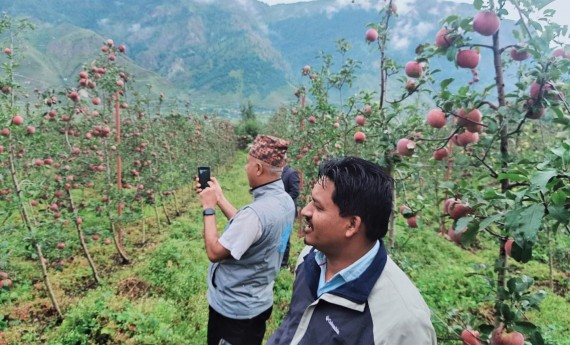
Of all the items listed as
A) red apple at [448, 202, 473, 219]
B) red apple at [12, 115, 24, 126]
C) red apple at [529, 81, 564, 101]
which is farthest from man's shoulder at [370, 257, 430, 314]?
red apple at [12, 115, 24, 126]

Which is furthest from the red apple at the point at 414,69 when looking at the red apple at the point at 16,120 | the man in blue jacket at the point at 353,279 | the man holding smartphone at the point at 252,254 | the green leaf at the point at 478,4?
the red apple at the point at 16,120

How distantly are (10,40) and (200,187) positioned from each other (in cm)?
322

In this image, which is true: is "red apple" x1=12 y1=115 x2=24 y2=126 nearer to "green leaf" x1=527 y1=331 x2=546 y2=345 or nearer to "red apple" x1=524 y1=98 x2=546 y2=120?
"red apple" x1=524 y1=98 x2=546 y2=120

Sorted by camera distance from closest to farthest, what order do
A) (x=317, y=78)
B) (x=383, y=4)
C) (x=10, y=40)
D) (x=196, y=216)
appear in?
(x=383, y=4), (x=10, y=40), (x=317, y=78), (x=196, y=216)

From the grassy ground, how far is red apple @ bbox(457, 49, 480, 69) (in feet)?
4.11

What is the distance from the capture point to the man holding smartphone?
2268mm

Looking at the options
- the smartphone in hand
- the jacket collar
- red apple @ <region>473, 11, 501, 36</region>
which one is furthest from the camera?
the smartphone in hand

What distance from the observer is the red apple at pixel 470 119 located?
77.5 inches

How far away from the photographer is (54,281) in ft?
18.4

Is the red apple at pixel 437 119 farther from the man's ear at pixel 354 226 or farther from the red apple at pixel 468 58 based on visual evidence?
the man's ear at pixel 354 226

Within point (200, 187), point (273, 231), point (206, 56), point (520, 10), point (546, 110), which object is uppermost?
point (520, 10)

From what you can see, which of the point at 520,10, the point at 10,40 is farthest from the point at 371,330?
the point at 10,40

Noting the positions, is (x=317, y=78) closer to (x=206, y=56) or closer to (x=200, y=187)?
Result: (x=200, y=187)

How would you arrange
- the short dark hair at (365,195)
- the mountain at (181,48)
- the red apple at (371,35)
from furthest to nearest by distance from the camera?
the mountain at (181,48), the red apple at (371,35), the short dark hair at (365,195)
